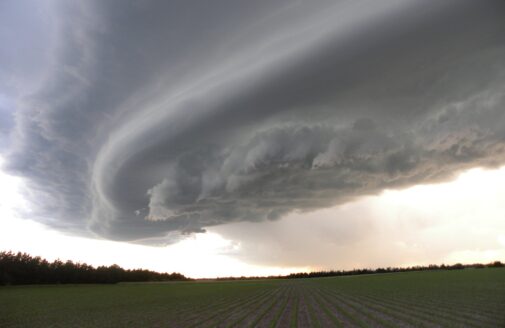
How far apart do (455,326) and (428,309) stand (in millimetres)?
10565

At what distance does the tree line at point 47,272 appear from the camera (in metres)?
114

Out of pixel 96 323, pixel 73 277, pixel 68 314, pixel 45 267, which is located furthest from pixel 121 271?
pixel 96 323

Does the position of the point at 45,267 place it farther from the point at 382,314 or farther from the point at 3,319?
the point at 382,314

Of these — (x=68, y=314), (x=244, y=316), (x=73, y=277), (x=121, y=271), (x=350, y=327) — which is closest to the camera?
(x=350, y=327)

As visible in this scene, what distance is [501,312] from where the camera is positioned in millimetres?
29156

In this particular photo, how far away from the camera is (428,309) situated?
34000 millimetres

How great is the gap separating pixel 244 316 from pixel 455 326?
1992 cm

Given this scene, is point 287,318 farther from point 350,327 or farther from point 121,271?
point 121,271

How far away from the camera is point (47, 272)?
129m

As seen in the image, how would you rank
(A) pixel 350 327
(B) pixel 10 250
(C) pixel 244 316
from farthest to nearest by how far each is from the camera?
(B) pixel 10 250 < (C) pixel 244 316 < (A) pixel 350 327

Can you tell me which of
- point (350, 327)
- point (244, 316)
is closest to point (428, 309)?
point (350, 327)

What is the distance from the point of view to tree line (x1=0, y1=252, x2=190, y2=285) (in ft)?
374

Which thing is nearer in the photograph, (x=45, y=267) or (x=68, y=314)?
(x=68, y=314)

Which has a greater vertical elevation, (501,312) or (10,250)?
(10,250)
